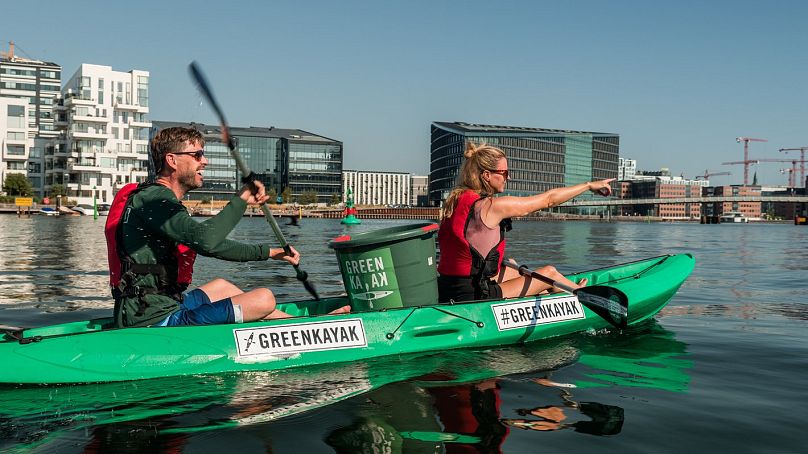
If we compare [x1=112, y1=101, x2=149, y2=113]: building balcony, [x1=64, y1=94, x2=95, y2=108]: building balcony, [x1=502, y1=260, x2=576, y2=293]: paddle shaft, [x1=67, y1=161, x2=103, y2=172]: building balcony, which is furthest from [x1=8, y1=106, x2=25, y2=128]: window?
[x1=502, y1=260, x2=576, y2=293]: paddle shaft

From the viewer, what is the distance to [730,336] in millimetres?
8750

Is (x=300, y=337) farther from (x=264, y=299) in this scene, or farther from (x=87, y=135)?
(x=87, y=135)

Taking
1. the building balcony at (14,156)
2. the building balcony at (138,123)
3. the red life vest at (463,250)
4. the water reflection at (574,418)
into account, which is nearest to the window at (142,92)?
the building balcony at (138,123)

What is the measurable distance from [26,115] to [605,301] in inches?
4140

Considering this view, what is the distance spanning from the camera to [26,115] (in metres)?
A: 95.6

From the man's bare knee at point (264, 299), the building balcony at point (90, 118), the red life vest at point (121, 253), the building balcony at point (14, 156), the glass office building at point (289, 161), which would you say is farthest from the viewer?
the glass office building at point (289, 161)

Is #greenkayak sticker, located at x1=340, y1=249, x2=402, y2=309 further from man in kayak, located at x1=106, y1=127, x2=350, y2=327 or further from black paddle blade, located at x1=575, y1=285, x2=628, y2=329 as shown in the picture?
black paddle blade, located at x1=575, y1=285, x2=628, y2=329

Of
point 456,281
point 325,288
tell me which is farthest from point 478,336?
point 325,288

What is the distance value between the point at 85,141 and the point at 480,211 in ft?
304

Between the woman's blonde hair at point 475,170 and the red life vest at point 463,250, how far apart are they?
65 mm

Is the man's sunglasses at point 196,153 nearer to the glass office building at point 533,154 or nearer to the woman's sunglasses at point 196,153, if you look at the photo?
the woman's sunglasses at point 196,153

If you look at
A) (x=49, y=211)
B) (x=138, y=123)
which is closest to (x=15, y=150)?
(x=138, y=123)

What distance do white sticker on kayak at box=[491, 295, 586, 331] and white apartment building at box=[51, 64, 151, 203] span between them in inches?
3466

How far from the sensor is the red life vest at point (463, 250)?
7070 mm
